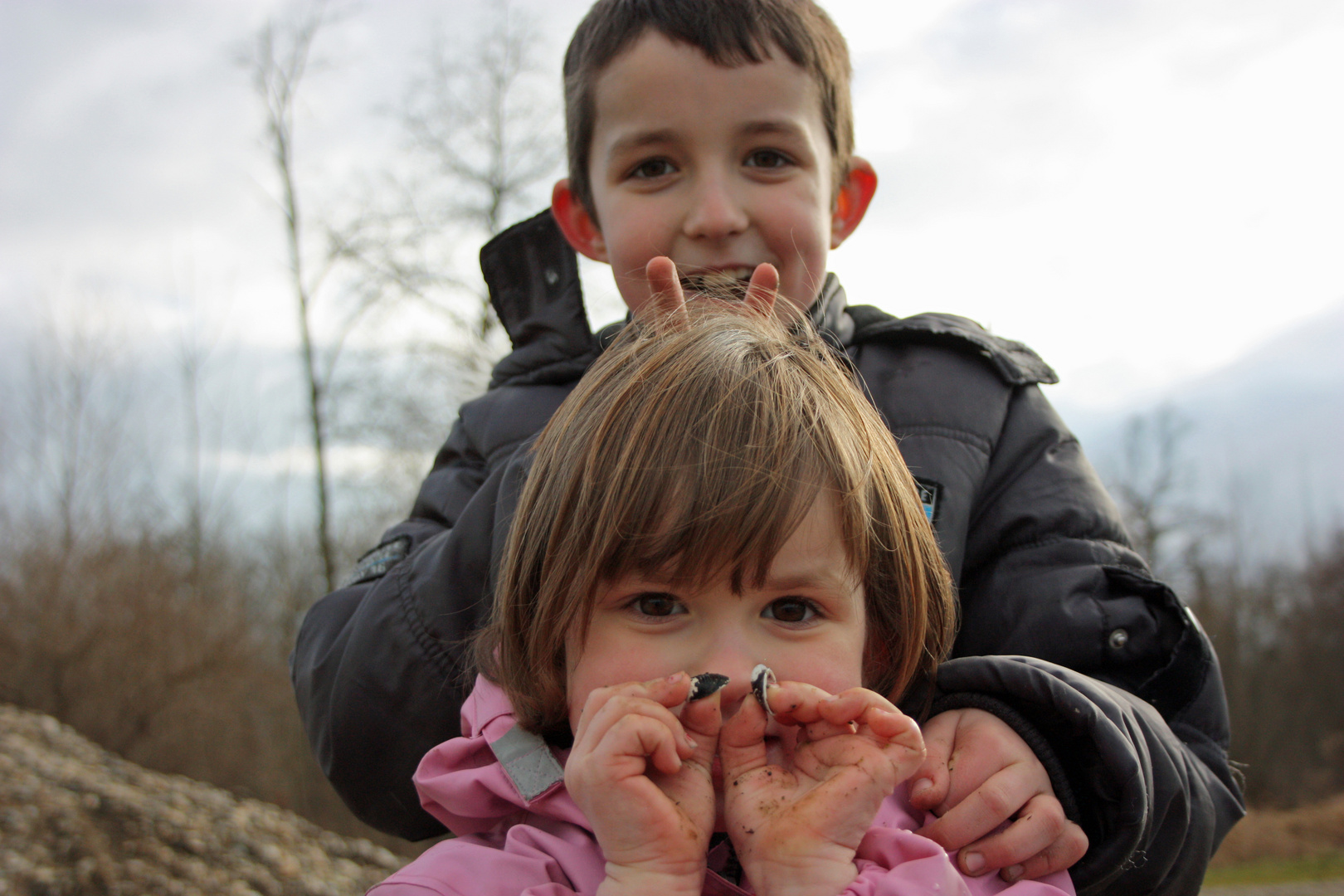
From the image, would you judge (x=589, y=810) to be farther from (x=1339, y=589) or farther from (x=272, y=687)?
(x=1339, y=589)

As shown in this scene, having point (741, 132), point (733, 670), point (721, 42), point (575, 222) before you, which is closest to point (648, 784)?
point (733, 670)

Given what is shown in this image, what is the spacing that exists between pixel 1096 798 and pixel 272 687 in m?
16.2

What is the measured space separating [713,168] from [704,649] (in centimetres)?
103

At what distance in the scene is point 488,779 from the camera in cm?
141

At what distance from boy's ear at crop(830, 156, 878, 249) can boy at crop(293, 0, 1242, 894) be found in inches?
2.0

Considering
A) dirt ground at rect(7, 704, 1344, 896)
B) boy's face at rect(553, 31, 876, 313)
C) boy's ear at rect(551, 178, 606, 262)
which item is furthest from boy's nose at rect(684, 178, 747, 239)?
dirt ground at rect(7, 704, 1344, 896)

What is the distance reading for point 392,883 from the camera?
4.04 ft

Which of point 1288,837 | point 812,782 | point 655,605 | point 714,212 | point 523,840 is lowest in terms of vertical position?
point 1288,837

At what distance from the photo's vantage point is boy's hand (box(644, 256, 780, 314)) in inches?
62.9

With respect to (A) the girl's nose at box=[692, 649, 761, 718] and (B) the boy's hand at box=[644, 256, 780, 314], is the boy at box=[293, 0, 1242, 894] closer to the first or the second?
(B) the boy's hand at box=[644, 256, 780, 314]

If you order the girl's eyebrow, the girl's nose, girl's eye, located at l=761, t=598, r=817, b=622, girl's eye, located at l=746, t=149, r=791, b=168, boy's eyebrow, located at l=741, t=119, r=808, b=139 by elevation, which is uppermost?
boy's eyebrow, located at l=741, t=119, r=808, b=139

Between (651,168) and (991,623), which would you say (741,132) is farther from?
(991,623)

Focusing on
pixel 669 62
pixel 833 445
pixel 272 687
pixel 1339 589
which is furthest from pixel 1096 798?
pixel 1339 589

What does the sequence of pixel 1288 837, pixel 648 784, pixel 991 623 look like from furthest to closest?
pixel 1288 837, pixel 991 623, pixel 648 784
